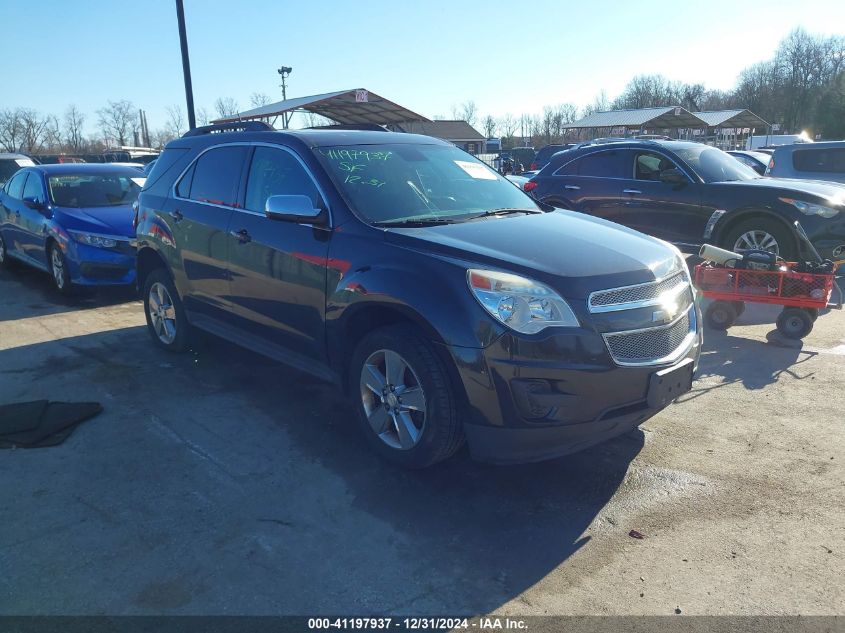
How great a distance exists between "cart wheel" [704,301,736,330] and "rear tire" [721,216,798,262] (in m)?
1.51

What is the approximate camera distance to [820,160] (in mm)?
12164

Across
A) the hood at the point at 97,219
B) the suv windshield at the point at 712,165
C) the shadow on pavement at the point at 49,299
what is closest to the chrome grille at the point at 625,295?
the suv windshield at the point at 712,165

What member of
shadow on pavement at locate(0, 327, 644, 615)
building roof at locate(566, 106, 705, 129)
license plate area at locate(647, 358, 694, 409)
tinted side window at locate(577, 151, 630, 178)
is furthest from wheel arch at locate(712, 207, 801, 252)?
building roof at locate(566, 106, 705, 129)

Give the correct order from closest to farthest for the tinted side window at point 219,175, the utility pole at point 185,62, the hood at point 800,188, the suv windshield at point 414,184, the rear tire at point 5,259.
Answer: the suv windshield at point 414,184 → the tinted side window at point 219,175 → the hood at point 800,188 → the rear tire at point 5,259 → the utility pole at point 185,62

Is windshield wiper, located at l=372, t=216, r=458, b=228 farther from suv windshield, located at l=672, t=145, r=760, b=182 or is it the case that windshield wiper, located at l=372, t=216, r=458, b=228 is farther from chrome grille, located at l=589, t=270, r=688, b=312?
suv windshield, located at l=672, t=145, r=760, b=182

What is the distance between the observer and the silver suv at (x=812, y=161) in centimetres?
1205

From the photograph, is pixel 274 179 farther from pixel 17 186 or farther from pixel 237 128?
pixel 17 186

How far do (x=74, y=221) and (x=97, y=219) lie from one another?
0.26m

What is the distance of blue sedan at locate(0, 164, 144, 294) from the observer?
8.20m

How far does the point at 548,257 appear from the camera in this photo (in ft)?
11.4

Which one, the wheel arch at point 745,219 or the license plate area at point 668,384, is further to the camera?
the wheel arch at point 745,219

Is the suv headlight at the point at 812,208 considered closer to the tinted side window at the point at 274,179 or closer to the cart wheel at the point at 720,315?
the cart wheel at the point at 720,315

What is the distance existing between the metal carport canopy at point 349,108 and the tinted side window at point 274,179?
14.7 m

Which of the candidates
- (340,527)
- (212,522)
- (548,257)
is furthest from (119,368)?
(548,257)
